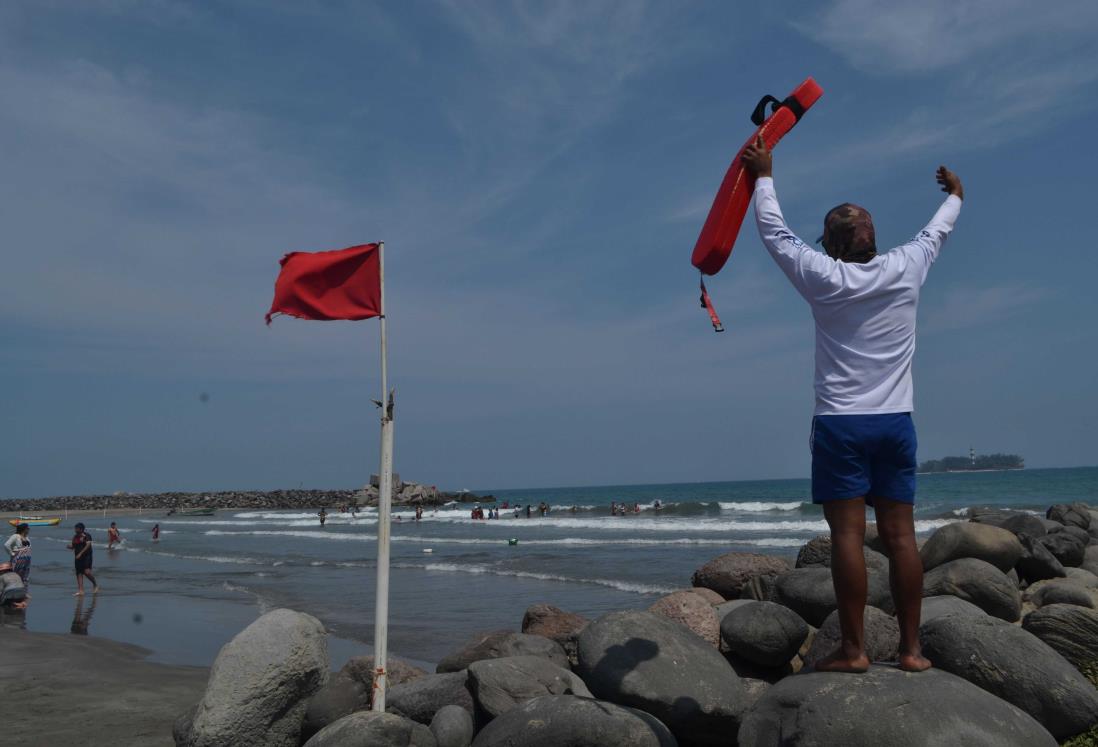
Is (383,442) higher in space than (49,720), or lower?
higher

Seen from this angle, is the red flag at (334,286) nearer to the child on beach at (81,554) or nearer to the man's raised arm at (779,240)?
the man's raised arm at (779,240)

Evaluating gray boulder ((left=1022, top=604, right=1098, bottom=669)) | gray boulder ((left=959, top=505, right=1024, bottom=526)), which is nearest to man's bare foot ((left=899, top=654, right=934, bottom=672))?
gray boulder ((left=1022, top=604, right=1098, bottom=669))

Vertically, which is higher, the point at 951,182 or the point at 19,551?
the point at 951,182

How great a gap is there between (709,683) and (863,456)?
2.38 meters

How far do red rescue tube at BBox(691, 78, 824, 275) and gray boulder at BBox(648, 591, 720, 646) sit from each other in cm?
421

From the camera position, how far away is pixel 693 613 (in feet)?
26.8

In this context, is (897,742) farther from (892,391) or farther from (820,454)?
(892,391)

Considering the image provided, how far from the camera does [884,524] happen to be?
4398 mm

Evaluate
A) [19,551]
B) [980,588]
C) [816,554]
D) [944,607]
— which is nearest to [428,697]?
[944,607]

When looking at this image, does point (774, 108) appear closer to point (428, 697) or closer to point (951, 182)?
point (951, 182)

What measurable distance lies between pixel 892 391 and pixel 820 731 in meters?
1.67

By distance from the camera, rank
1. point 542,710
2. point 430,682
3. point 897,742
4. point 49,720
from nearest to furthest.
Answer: point 897,742 → point 542,710 → point 430,682 → point 49,720

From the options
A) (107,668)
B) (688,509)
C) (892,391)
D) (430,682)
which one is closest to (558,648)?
(430,682)

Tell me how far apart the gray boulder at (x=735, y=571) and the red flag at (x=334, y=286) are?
5.74 metres
